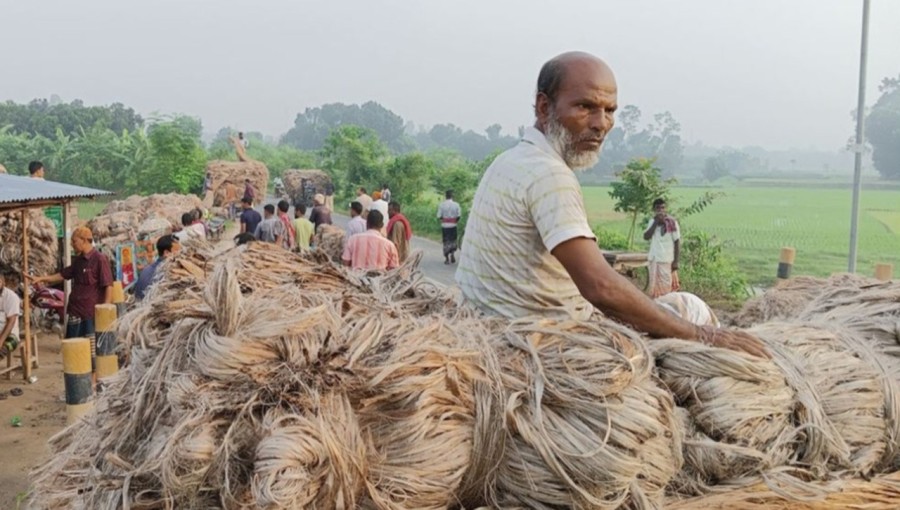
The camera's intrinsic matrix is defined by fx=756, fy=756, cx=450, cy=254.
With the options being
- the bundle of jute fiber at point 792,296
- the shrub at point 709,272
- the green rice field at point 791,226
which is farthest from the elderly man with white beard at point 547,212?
the shrub at point 709,272

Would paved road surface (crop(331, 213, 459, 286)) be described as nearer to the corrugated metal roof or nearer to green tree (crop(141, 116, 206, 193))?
A: the corrugated metal roof

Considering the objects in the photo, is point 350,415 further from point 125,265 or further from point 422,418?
point 125,265

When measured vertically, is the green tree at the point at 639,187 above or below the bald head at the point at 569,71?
below

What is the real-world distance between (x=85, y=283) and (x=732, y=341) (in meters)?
6.47

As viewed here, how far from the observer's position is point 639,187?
12547 millimetres

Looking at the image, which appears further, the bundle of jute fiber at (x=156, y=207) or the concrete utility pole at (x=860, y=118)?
the bundle of jute fiber at (x=156, y=207)

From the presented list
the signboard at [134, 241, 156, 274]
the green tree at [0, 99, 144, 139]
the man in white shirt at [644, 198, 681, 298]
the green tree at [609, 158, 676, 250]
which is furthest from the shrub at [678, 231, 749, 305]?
the green tree at [0, 99, 144, 139]

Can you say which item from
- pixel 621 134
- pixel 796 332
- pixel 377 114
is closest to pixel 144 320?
pixel 796 332

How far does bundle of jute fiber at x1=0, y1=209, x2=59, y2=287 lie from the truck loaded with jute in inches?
315

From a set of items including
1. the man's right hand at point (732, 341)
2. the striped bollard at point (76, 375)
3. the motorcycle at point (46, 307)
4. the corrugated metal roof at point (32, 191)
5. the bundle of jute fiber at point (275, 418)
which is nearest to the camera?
the bundle of jute fiber at point (275, 418)

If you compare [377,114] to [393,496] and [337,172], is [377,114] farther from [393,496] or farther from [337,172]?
[393,496]

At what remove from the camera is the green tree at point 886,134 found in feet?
82.5

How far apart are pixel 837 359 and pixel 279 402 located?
5.51 ft

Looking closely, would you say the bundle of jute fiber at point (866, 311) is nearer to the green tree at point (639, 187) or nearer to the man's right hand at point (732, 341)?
the man's right hand at point (732, 341)
